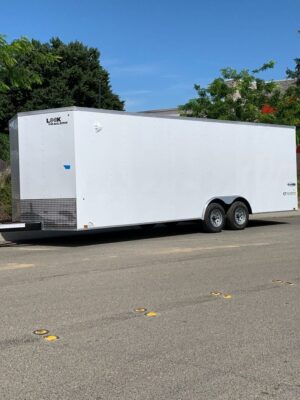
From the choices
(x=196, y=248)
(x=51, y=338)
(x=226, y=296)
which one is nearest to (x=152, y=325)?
(x=51, y=338)

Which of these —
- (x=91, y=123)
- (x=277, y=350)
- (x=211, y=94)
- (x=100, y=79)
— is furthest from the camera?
(x=100, y=79)

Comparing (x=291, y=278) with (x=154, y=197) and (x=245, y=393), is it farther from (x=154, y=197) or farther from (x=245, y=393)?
(x=154, y=197)

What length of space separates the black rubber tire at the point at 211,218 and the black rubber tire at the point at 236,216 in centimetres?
20

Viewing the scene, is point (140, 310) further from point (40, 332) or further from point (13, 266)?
point (13, 266)

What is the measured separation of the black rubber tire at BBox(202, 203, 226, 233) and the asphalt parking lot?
4033 millimetres

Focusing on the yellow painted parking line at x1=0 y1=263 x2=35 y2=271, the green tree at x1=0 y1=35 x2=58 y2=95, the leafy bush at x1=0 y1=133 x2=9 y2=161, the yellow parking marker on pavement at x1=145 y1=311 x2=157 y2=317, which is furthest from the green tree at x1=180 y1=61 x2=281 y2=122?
the yellow parking marker on pavement at x1=145 y1=311 x2=157 y2=317

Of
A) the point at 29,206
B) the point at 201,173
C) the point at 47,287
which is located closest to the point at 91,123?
the point at 29,206

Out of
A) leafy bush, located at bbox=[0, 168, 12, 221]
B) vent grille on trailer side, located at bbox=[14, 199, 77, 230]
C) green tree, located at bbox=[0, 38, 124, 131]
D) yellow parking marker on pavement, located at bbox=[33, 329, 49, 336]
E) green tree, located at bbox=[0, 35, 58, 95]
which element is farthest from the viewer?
green tree, located at bbox=[0, 38, 124, 131]

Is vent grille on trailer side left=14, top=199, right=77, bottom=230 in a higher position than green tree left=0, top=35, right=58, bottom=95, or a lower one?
lower

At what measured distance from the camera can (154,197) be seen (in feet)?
48.7

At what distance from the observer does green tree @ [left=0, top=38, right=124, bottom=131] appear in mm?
46656

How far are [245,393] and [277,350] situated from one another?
1.11 m

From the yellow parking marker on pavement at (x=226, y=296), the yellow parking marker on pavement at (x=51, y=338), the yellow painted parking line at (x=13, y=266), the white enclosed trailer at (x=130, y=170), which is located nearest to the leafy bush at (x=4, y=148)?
the white enclosed trailer at (x=130, y=170)

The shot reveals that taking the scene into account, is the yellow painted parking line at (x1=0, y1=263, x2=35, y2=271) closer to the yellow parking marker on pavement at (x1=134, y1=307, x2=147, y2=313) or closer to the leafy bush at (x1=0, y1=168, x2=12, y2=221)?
the yellow parking marker on pavement at (x1=134, y1=307, x2=147, y2=313)
